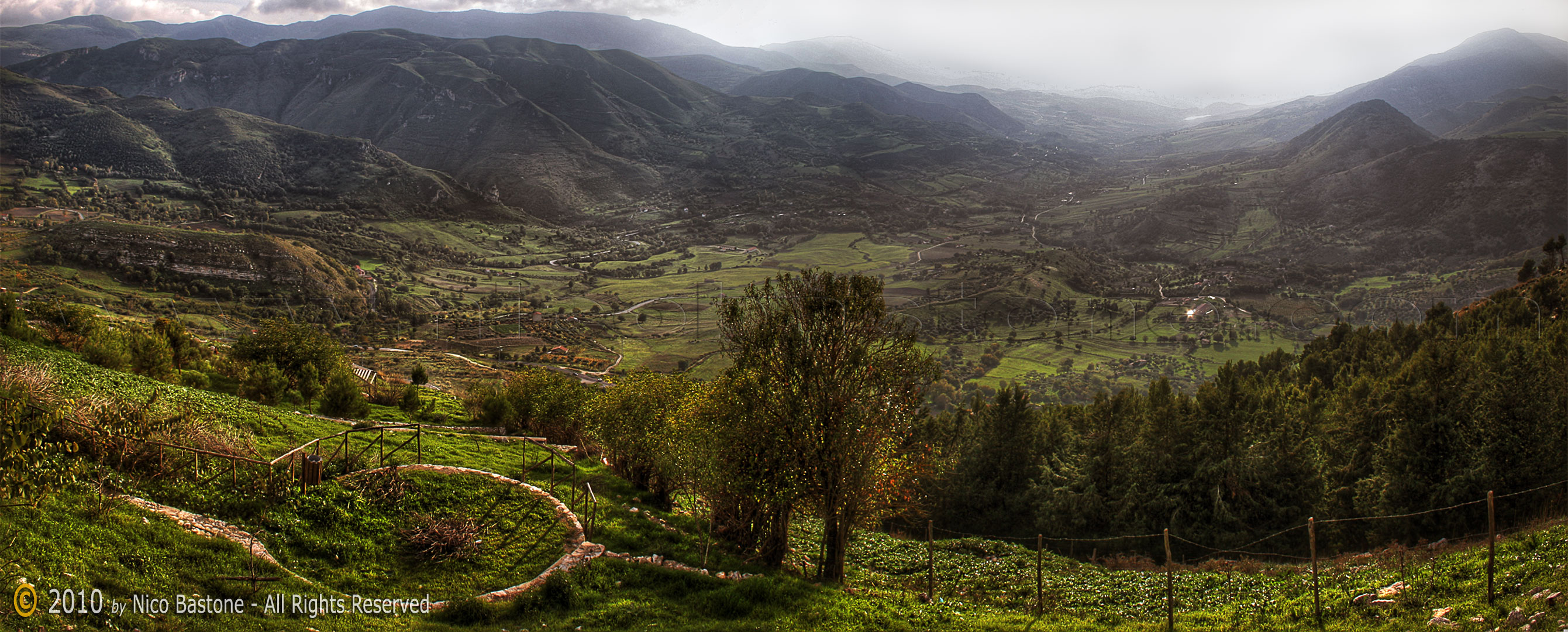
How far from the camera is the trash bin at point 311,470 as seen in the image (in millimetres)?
18203

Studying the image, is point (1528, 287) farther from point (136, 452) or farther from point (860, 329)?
point (136, 452)

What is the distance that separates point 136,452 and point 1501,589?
2991 centimetres

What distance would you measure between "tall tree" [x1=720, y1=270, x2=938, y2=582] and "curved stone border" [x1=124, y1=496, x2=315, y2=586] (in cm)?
1177

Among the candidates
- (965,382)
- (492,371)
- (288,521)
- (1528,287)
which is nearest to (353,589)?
(288,521)

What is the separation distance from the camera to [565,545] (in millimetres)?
19875

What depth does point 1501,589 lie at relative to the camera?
14094 millimetres

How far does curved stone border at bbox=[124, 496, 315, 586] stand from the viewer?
14.8 metres

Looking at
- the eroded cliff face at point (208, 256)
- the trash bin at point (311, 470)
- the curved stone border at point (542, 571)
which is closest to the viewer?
the curved stone border at point (542, 571)

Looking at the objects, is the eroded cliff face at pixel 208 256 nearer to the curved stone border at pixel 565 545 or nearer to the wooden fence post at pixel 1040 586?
the curved stone border at pixel 565 545

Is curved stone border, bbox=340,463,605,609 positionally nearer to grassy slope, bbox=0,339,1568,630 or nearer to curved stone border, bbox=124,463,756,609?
curved stone border, bbox=124,463,756,609

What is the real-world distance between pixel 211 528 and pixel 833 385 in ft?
48.9

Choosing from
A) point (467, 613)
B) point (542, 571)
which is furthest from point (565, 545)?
point (467, 613)

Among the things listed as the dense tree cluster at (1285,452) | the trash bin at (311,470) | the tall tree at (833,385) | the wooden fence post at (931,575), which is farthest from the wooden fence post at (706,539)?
the dense tree cluster at (1285,452)

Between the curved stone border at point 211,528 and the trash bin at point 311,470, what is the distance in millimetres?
2440
